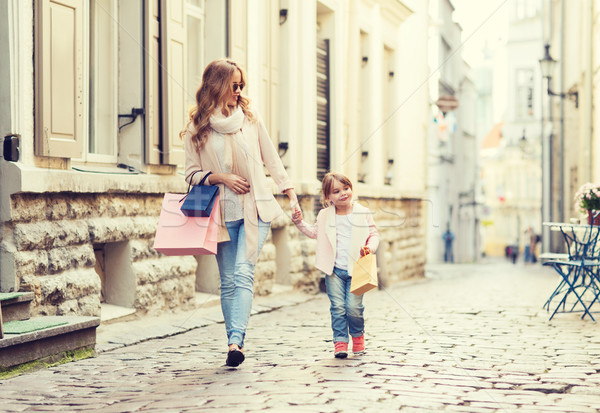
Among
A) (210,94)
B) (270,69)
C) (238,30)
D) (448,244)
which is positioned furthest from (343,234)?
(448,244)

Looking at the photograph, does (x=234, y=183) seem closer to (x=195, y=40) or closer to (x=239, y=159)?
(x=239, y=159)

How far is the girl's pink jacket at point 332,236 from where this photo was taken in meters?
6.35

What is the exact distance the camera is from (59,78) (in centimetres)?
728

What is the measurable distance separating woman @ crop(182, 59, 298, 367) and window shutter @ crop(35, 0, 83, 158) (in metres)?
1.59

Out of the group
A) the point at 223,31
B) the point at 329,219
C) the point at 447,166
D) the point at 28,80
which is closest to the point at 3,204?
the point at 28,80

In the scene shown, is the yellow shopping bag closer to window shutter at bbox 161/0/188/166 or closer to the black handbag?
the black handbag

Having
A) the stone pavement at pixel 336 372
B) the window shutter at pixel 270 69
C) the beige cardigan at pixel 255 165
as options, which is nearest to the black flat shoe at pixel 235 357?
the stone pavement at pixel 336 372

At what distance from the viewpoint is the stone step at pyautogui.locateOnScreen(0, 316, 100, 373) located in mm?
5668

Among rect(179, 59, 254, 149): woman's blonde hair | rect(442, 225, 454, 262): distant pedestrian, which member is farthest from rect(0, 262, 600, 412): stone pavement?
rect(442, 225, 454, 262): distant pedestrian

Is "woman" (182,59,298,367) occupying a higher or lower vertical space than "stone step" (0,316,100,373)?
higher

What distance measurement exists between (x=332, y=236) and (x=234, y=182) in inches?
34.1

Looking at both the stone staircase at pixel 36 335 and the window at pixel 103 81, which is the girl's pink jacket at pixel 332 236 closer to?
the stone staircase at pixel 36 335

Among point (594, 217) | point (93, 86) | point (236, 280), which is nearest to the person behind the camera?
point (236, 280)

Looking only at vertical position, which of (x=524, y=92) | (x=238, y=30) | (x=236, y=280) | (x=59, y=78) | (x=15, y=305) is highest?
(x=524, y=92)
